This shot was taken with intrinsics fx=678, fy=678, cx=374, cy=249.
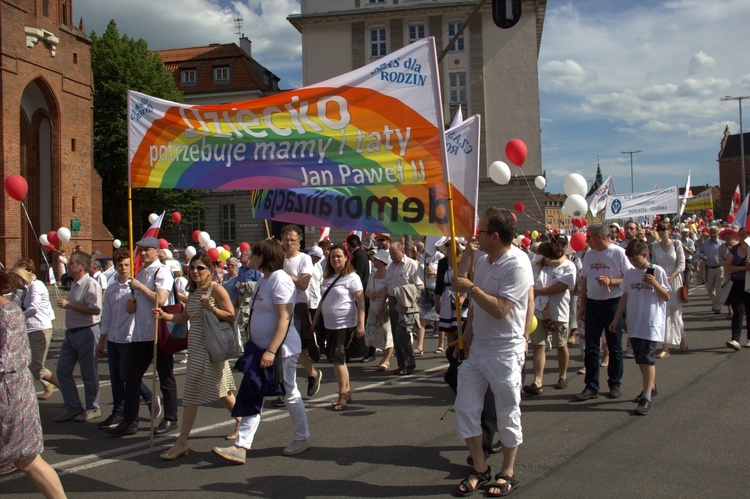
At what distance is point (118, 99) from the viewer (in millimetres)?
44906

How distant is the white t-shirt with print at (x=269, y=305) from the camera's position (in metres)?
5.69

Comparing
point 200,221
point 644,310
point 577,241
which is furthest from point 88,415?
point 200,221

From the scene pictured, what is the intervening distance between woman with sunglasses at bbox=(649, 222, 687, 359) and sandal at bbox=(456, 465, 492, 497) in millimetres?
6195

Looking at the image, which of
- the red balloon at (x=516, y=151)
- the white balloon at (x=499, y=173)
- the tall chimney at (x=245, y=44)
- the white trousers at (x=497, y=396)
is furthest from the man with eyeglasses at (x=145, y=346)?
the tall chimney at (x=245, y=44)

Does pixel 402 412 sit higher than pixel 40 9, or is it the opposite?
pixel 40 9

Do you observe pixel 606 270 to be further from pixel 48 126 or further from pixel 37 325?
pixel 48 126

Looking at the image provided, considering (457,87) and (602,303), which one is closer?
(602,303)

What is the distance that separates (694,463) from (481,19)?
47831 millimetres

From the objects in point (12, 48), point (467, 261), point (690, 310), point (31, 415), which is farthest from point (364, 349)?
point (12, 48)

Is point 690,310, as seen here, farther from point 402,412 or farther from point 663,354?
point 402,412

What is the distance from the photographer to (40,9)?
29500mm

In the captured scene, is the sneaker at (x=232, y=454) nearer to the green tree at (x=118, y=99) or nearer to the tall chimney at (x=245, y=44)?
the green tree at (x=118, y=99)

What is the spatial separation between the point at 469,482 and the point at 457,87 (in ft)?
155

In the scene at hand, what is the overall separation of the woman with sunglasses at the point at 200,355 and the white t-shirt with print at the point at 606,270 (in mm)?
4134
